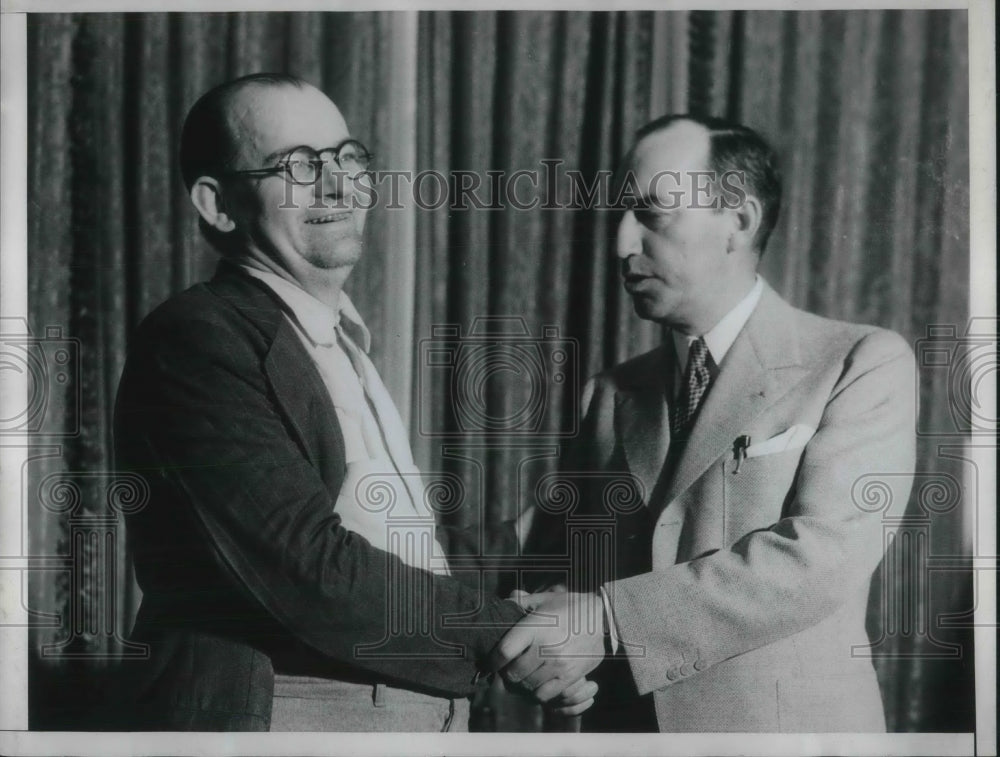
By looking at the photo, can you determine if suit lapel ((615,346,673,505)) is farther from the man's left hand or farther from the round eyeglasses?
the round eyeglasses

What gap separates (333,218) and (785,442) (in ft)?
4.13

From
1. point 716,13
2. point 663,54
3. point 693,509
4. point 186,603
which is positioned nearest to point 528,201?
point 663,54

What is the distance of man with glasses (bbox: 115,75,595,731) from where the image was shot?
2.81m

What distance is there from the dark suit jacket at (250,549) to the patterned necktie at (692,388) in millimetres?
602

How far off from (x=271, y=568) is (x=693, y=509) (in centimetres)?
105

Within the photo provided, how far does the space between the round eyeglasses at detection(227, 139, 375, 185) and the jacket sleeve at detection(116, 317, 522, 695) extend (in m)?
0.40

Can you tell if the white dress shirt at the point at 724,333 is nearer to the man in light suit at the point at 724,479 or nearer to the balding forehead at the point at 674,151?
the man in light suit at the point at 724,479

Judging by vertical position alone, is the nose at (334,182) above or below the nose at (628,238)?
above

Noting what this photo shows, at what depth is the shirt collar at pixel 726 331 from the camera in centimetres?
288

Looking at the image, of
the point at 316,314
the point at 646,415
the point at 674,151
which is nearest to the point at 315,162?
the point at 316,314

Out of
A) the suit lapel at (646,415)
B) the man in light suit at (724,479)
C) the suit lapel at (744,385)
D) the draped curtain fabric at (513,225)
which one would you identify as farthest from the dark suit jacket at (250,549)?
the suit lapel at (744,385)

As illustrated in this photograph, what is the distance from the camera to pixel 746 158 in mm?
2896

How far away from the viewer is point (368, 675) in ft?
9.36

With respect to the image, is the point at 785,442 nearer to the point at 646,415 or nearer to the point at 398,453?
the point at 646,415
